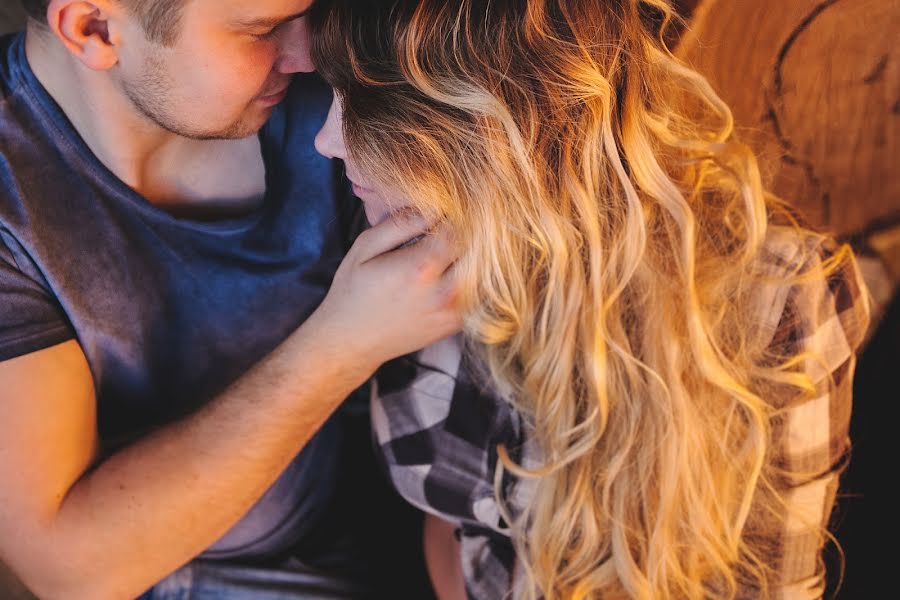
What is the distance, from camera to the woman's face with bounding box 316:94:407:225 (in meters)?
0.82

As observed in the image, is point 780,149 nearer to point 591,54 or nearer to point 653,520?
point 591,54

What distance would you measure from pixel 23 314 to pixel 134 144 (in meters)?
0.28

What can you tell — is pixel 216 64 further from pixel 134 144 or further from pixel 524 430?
pixel 524 430

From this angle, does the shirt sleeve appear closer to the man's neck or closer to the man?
the man

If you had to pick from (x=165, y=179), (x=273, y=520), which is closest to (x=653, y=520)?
(x=273, y=520)

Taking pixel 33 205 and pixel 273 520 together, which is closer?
pixel 33 205

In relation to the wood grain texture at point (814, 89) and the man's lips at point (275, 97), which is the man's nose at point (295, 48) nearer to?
the man's lips at point (275, 97)

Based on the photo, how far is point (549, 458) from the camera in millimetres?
929

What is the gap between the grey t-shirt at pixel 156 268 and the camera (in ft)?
Answer: 2.93

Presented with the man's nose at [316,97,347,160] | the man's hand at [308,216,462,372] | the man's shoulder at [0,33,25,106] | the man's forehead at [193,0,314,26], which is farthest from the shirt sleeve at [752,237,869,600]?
the man's shoulder at [0,33,25,106]

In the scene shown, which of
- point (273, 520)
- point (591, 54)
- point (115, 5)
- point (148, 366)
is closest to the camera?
point (591, 54)

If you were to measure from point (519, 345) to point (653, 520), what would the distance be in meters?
0.30

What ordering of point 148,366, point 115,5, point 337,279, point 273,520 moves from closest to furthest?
point 115,5
point 337,279
point 148,366
point 273,520

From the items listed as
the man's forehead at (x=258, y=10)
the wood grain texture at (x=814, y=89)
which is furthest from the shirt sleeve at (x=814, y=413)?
the man's forehead at (x=258, y=10)
